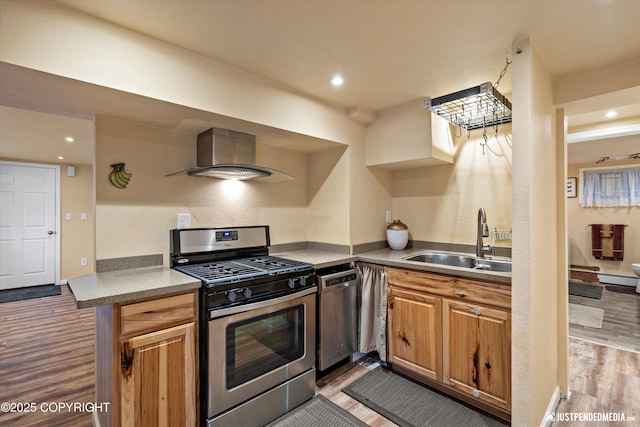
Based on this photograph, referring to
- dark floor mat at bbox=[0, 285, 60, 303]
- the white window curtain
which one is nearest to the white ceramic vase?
the white window curtain

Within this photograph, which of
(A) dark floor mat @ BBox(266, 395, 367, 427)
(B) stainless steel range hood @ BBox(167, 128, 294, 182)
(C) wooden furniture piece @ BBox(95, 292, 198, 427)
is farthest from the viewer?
(B) stainless steel range hood @ BBox(167, 128, 294, 182)

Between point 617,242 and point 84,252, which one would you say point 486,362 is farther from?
point 84,252

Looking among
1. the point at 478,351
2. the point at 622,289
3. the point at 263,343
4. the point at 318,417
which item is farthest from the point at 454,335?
the point at 622,289

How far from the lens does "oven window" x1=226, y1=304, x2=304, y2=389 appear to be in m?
1.71

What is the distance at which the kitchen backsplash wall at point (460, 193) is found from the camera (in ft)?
8.06

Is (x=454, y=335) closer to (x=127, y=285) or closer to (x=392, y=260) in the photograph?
(x=392, y=260)

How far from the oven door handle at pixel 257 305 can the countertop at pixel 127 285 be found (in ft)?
0.61

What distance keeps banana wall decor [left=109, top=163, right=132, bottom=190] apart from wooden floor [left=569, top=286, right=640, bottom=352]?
4.33 meters

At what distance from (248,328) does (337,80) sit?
5.67 ft

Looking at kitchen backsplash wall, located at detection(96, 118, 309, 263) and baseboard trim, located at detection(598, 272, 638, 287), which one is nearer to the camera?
kitchen backsplash wall, located at detection(96, 118, 309, 263)

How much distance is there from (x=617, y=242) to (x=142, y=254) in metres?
7.07

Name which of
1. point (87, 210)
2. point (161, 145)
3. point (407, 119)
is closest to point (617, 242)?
point (407, 119)

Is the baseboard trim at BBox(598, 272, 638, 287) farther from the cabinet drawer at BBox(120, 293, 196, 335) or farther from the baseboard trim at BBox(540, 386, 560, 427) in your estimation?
the cabinet drawer at BBox(120, 293, 196, 335)

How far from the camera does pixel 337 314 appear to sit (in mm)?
2324
